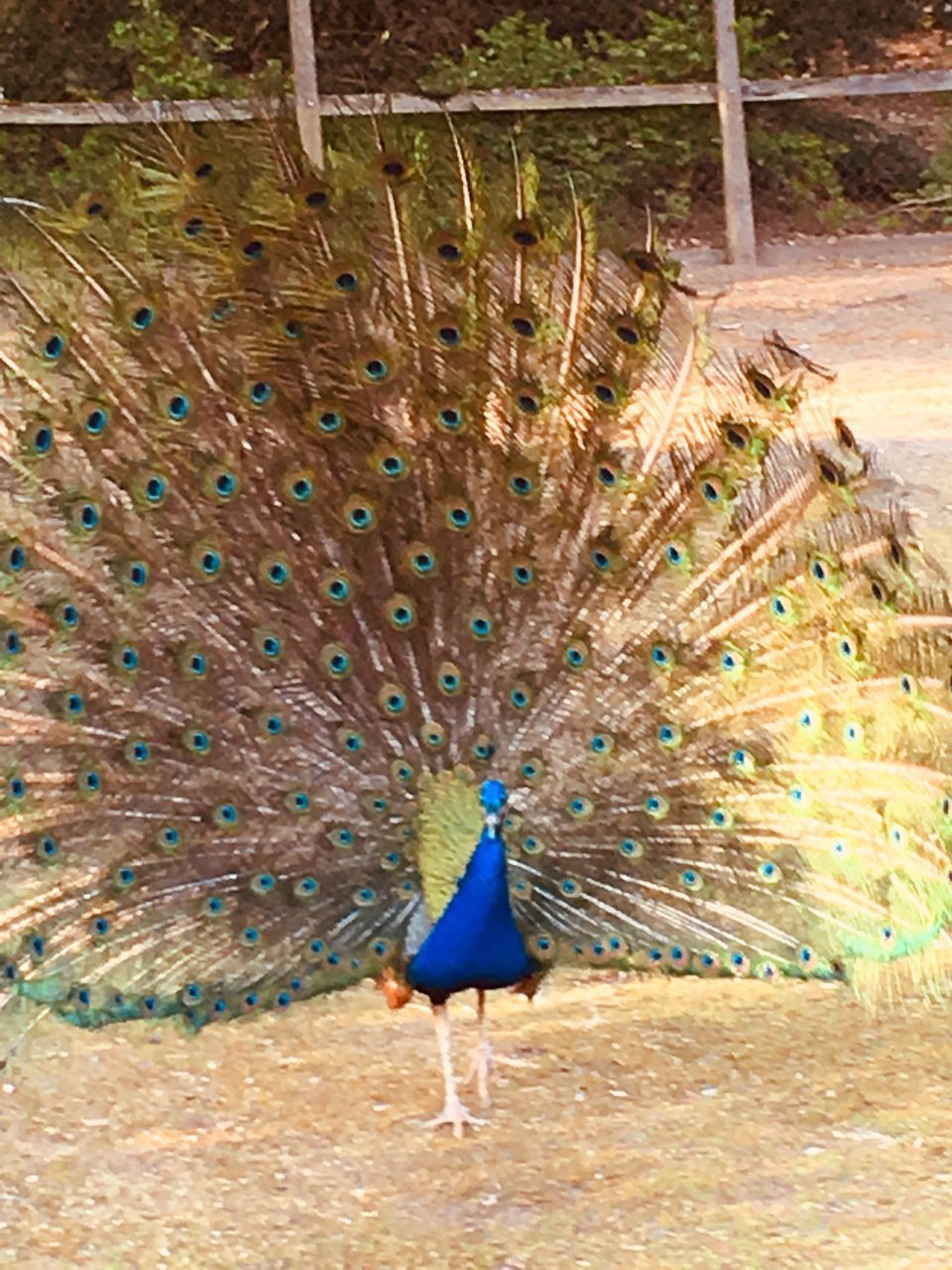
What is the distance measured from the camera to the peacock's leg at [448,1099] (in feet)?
9.41

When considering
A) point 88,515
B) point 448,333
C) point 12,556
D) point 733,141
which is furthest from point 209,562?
point 733,141

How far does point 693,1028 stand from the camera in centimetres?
315

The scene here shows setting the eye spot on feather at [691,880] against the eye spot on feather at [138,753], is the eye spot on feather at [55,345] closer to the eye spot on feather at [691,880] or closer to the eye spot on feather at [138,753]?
the eye spot on feather at [138,753]

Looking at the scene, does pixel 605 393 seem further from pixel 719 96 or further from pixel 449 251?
pixel 719 96

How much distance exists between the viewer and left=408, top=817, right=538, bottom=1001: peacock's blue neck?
103 inches

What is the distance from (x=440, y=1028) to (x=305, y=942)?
0.30 m

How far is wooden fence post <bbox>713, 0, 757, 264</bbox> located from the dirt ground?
7.04 metres

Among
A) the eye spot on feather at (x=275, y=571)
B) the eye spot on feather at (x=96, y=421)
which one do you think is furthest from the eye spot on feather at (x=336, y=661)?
the eye spot on feather at (x=96, y=421)

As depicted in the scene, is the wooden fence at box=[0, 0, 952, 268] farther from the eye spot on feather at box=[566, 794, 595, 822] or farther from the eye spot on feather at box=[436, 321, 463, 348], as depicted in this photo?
the eye spot on feather at box=[566, 794, 595, 822]

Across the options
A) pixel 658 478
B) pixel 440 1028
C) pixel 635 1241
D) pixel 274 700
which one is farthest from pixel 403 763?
pixel 635 1241

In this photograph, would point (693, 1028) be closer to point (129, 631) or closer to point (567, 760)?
point (567, 760)

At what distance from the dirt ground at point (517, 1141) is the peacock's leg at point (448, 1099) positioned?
27mm

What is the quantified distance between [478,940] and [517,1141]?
0.40 meters

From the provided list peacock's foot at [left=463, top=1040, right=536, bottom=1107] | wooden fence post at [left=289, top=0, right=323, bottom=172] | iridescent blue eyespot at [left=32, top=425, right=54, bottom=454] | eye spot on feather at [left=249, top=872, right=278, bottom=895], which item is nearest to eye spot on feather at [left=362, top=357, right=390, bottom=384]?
iridescent blue eyespot at [left=32, top=425, right=54, bottom=454]
